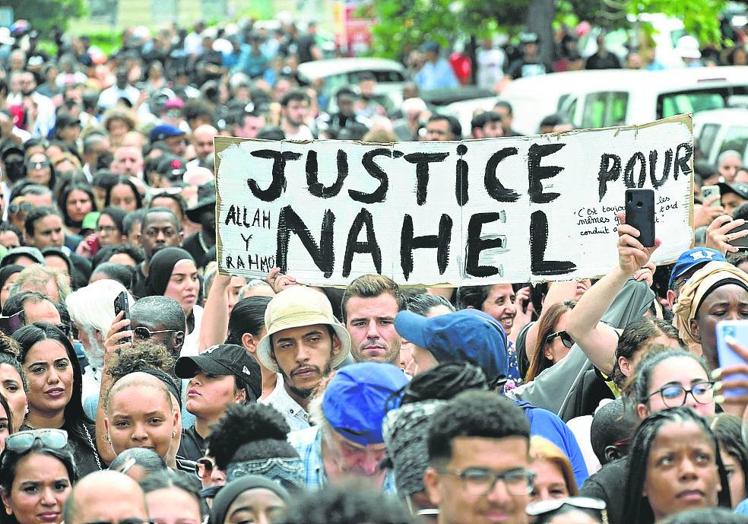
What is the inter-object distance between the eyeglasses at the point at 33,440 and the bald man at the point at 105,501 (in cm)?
108

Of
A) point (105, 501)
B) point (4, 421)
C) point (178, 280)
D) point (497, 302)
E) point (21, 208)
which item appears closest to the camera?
point (105, 501)

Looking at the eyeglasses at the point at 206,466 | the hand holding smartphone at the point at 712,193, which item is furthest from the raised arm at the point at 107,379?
the hand holding smartphone at the point at 712,193

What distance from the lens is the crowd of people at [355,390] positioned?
5000 millimetres

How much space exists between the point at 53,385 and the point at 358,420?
2.72 meters

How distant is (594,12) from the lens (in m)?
28.5

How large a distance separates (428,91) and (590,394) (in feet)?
70.2

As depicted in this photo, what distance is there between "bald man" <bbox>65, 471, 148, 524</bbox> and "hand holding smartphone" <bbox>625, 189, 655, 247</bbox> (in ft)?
8.25

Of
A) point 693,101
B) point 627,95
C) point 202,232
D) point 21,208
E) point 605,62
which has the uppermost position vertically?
point 605,62

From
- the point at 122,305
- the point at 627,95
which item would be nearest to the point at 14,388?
the point at 122,305

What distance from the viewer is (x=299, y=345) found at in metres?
7.23

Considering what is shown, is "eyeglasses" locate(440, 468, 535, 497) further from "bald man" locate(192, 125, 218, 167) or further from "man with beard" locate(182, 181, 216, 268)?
"bald man" locate(192, 125, 218, 167)

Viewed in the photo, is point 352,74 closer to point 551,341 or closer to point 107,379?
point 551,341

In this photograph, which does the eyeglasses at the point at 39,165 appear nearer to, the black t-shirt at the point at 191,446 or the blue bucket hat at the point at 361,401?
the black t-shirt at the point at 191,446

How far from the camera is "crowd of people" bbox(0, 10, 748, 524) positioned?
16.4 ft
